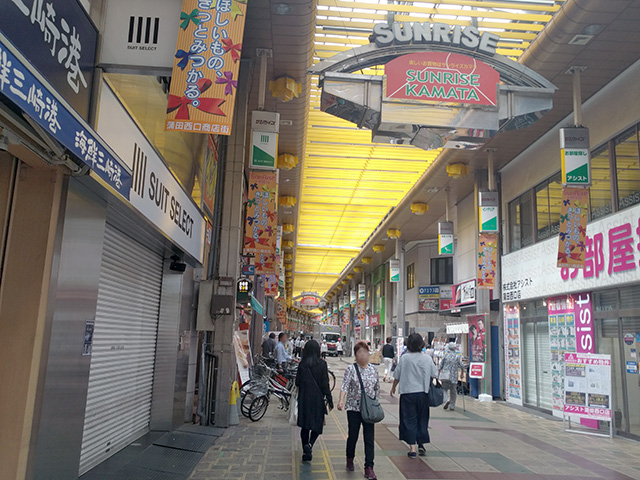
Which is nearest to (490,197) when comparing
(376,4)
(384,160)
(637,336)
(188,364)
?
(384,160)

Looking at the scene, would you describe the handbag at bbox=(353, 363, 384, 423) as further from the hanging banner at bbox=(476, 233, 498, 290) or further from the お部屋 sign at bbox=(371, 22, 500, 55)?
the hanging banner at bbox=(476, 233, 498, 290)

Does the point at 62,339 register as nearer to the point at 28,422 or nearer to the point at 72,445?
the point at 28,422

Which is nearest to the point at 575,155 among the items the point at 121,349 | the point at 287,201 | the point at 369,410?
the point at 369,410

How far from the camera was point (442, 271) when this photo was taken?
2572 centimetres

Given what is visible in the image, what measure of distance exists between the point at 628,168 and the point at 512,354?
6.23 metres

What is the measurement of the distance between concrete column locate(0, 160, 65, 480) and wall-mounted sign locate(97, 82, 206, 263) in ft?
2.62

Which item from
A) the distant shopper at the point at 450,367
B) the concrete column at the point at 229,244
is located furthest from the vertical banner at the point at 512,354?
the concrete column at the point at 229,244

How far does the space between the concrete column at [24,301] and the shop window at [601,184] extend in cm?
965

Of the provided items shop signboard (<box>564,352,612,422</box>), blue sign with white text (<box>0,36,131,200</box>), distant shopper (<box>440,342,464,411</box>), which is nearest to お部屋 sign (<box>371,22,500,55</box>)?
blue sign with white text (<box>0,36,131,200</box>)

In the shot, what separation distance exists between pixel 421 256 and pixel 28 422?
23814 millimetres

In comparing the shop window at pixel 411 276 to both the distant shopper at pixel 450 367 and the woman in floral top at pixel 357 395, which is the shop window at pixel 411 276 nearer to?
the distant shopper at pixel 450 367

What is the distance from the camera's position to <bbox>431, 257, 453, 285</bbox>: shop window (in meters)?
25.4

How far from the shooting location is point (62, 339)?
4.28m

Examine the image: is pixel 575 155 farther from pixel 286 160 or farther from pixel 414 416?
pixel 286 160
